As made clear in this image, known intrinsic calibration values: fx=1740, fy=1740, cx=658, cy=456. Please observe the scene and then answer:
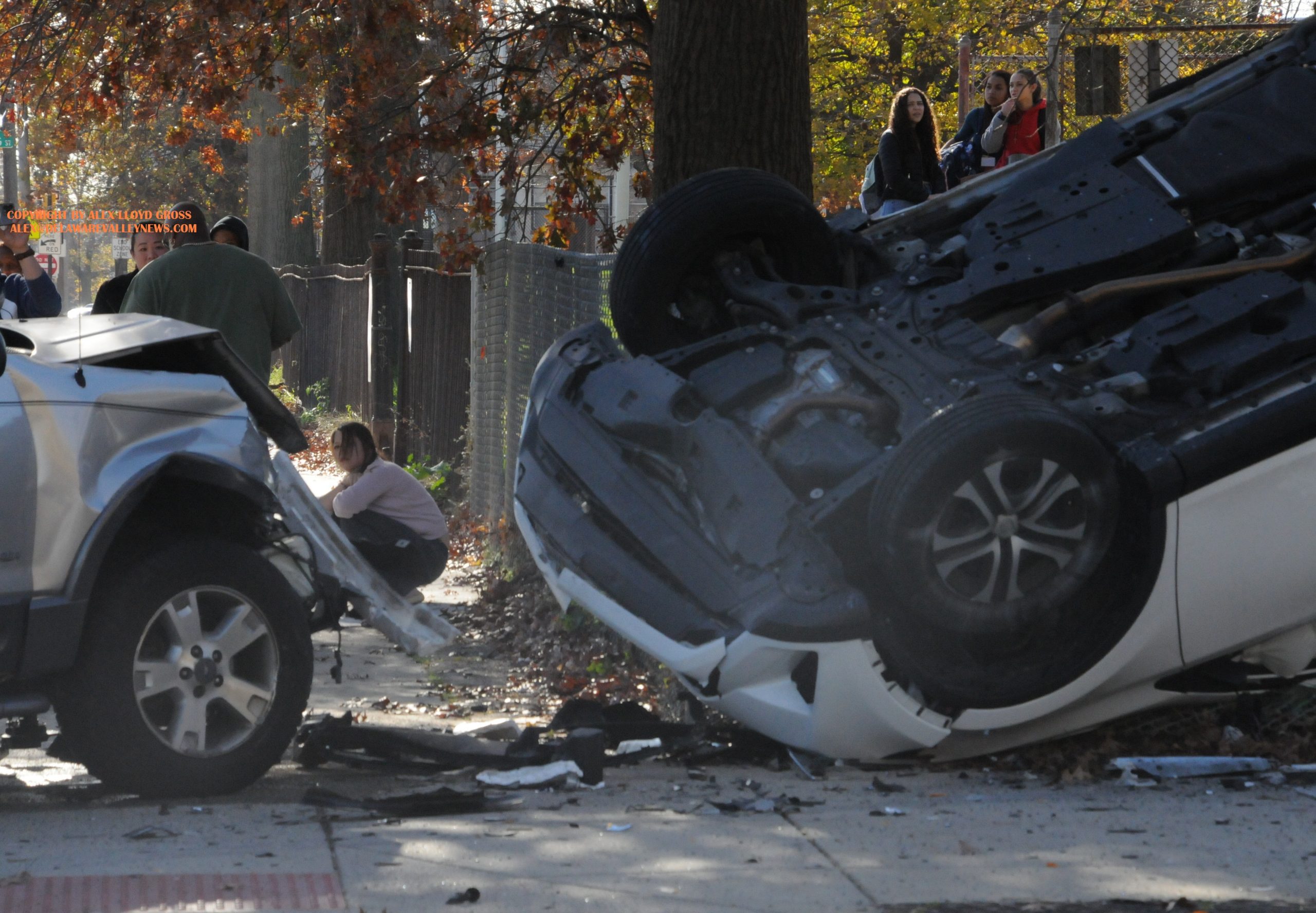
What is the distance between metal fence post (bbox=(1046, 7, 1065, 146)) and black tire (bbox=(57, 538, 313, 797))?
575cm

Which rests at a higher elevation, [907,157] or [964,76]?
[964,76]

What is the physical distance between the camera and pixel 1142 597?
5016 mm

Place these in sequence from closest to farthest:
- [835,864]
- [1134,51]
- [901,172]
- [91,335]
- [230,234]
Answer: [835,864] → [91,335] → [230,234] → [901,172] → [1134,51]

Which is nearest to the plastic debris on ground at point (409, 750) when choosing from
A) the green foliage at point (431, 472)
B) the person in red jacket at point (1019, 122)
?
the person in red jacket at point (1019, 122)

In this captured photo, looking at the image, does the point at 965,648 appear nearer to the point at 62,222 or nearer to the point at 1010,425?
the point at 1010,425

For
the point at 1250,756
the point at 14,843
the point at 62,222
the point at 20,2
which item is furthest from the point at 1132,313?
the point at 62,222

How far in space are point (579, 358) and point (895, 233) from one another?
128cm

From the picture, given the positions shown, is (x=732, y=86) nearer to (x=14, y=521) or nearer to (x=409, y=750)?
(x=409, y=750)

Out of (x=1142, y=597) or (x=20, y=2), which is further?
(x=20, y=2)

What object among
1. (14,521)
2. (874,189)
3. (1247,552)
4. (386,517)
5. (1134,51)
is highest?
(1134,51)

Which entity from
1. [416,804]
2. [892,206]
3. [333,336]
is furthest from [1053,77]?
[333,336]

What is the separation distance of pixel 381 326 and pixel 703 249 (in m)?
8.41

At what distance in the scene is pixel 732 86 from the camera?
309 inches

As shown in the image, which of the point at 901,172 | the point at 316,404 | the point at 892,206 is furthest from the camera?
the point at 316,404
